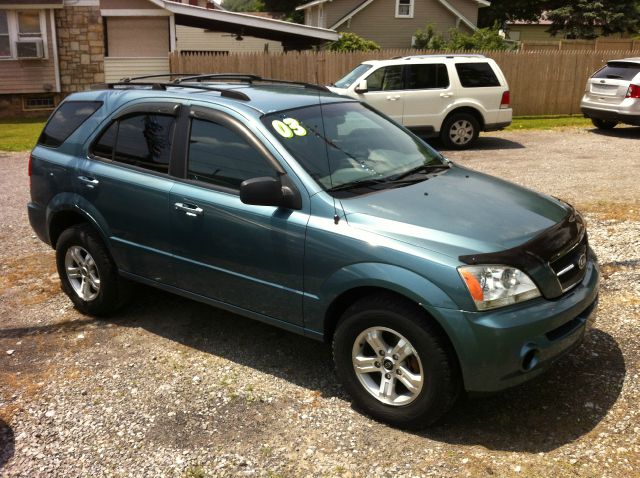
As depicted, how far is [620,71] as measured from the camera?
47.2ft

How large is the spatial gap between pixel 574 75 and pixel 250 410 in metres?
17.6

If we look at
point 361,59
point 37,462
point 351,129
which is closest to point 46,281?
point 37,462

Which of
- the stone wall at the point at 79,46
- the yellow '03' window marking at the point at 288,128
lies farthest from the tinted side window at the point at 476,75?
the stone wall at the point at 79,46

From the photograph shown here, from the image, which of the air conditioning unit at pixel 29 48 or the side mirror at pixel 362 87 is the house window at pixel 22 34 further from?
the side mirror at pixel 362 87

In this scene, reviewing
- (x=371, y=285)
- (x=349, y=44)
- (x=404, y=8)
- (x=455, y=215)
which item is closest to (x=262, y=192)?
(x=371, y=285)

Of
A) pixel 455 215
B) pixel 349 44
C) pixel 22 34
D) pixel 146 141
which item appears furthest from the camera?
pixel 349 44

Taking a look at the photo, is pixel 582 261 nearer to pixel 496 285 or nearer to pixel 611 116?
pixel 496 285

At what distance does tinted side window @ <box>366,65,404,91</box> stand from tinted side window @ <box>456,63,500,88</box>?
4.12ft

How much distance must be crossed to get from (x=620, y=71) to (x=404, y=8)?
19690mm

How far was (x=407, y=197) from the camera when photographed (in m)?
3.90

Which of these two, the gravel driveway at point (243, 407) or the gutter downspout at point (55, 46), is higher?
the gutter downspout at point (55, 46)

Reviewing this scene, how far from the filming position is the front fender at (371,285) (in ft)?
10.9

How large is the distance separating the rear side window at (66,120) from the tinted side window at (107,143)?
11.2 inches

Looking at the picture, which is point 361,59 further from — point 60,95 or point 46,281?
point 46,281
